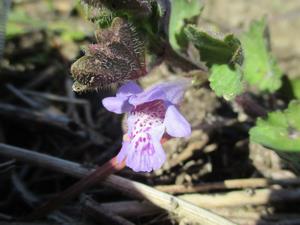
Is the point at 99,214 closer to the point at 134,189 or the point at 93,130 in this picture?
the point at 134,189

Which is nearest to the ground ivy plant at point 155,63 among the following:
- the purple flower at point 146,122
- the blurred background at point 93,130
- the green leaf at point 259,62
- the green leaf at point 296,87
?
the purple flower at point 146,122

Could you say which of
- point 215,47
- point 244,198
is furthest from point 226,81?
point 244,198

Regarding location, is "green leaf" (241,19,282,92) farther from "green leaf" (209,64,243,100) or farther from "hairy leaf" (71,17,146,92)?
"hairy leaf" (71,17,146,92)

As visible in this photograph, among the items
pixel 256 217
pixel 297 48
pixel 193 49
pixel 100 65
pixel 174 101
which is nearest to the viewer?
pixel 100 65

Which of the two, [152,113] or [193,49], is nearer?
[152,113]

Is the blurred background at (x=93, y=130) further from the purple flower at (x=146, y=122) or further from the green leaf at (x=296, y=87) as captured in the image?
the purple flower at (x=146, y=122)

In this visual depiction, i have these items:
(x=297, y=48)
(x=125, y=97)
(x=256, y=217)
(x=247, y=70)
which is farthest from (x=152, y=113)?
(x=297, y=48)

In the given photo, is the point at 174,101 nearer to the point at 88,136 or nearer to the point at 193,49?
the point at 193,49
